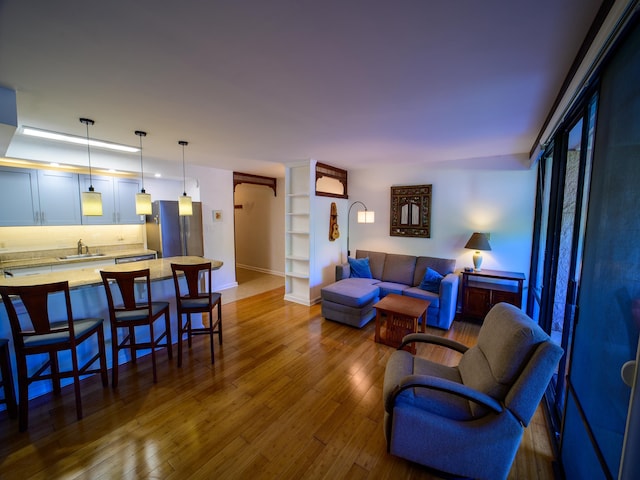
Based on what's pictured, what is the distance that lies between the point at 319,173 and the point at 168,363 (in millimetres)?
3651

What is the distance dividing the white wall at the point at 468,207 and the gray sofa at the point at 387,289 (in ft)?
1.19

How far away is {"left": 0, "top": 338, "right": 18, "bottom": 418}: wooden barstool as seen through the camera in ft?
6.48

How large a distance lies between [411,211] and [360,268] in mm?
1441

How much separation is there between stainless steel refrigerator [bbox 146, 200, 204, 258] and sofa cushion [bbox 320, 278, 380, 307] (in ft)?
9.50

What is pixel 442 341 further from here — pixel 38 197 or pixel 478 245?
pixel 38 197

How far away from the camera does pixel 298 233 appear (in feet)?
15.8

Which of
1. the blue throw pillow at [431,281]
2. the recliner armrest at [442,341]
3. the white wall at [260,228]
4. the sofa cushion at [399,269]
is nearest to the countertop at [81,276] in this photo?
the recliner armrest at [442,341]

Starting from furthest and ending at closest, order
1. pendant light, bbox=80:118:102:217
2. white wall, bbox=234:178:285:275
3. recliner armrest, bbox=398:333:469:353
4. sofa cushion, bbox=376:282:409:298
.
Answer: white wall, bbox=234:178:285:275, sofa cushion, bbox=376:282:409:298, pendant light, bbox=80:118:102:217, recliner armrest, bbox=398:333:469:353

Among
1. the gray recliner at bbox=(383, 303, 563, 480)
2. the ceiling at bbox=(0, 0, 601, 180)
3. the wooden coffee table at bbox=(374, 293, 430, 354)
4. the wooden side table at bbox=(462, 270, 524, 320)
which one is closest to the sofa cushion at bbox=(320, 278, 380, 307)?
the wooden coffee table at bbox=(374, 293, 430, 354)

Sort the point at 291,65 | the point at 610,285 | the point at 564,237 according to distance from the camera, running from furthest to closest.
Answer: the point at 564,237 < the point at 291,65 < the point at 610,285

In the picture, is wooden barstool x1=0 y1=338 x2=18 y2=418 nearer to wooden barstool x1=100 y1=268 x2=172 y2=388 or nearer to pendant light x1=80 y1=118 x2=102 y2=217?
wooden barstool x1=100 y1=268 x2=172 y2=388

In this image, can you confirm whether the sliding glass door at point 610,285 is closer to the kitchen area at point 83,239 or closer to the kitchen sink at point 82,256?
the kitchen area at point 83,239

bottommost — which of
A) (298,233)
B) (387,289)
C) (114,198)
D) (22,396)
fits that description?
(22,396)

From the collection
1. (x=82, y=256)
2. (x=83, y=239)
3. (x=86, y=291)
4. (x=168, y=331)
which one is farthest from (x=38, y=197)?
(x=168, y=331)
